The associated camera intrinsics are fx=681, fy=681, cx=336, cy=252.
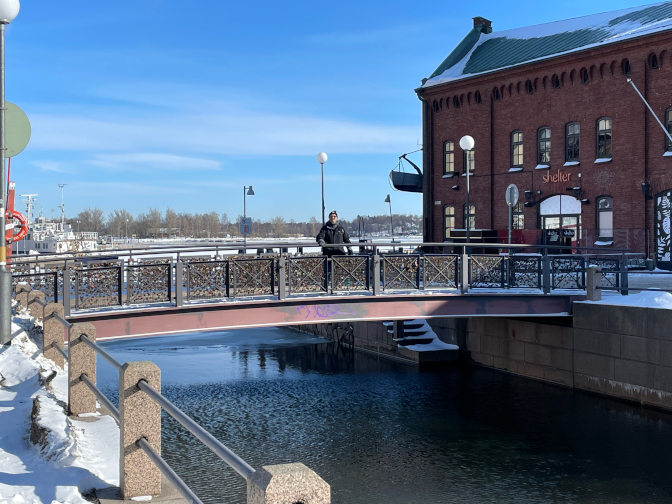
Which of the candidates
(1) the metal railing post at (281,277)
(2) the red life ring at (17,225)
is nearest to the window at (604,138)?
(1) the metal railing post at (281,277)

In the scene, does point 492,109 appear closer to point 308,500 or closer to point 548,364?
point 548,364

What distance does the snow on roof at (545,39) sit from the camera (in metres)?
28.0

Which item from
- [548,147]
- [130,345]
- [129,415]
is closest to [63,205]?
[130,345]

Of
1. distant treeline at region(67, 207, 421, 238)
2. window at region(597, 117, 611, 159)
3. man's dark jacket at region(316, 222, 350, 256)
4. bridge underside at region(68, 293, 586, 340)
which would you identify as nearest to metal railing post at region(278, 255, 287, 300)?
bridge underside at region(68, 293, 586, 340)

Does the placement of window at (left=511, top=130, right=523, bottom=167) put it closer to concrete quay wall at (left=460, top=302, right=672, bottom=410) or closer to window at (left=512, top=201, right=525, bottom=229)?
window at (left=512, top=201, right=525, bottom=229)

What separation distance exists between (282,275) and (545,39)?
23.2 metres

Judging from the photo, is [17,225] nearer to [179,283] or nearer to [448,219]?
[179,283]

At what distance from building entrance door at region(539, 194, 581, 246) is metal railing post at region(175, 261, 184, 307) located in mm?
19116

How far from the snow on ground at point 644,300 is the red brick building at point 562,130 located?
9.25 meters

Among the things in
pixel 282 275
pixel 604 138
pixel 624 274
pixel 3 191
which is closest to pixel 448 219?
pixel 604 138

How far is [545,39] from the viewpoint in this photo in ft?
105

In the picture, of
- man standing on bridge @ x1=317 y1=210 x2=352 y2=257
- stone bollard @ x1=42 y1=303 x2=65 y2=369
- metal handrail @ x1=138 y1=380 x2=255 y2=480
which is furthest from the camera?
man standing on bridge @ x1=317 y1=210 x2=352 y2=257

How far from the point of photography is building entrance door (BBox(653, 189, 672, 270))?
2611 cm

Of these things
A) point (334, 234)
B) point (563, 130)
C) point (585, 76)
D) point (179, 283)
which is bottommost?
point (179, 283)
